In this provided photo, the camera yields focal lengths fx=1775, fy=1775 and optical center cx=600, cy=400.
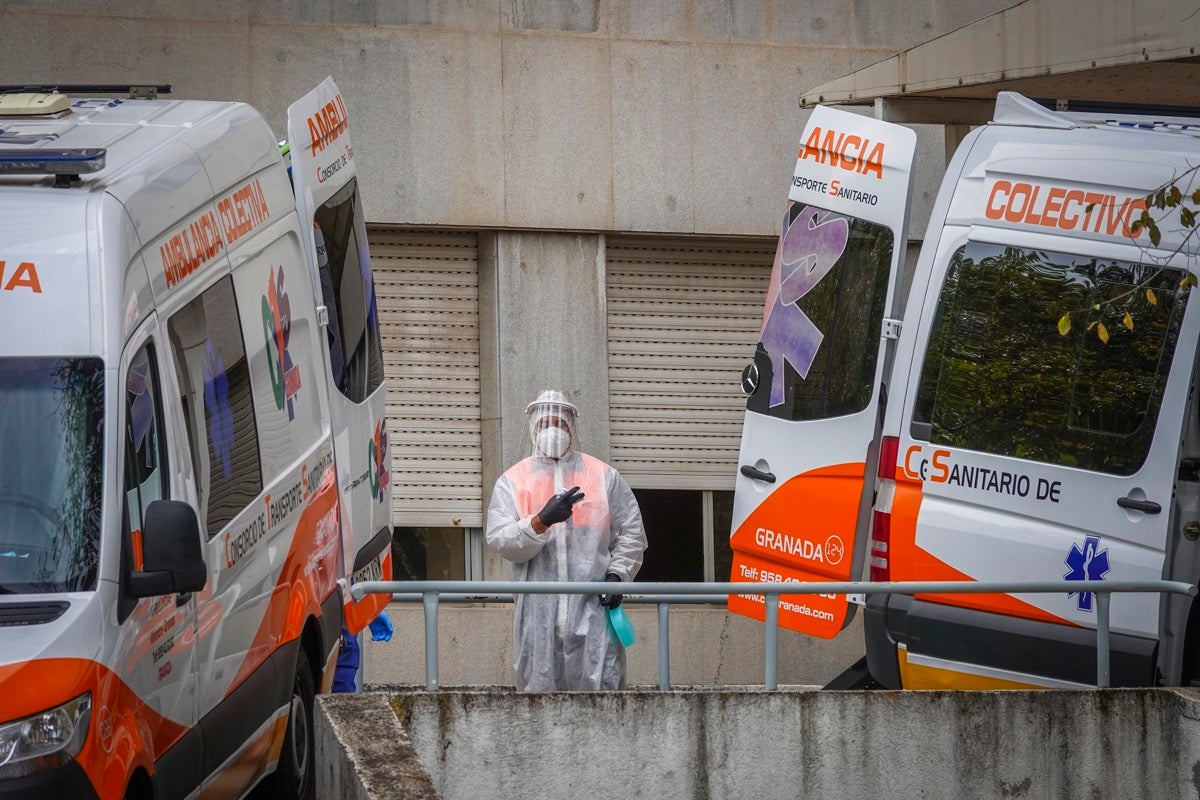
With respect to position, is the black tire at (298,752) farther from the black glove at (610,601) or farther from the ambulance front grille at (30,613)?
the ambulance front grille at (30,613)

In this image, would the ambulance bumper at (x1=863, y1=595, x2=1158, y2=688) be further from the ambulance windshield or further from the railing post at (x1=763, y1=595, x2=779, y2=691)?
the ambulance windshield

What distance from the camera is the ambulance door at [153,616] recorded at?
482cm

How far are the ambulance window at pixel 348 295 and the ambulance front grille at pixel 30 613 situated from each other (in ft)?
10.0

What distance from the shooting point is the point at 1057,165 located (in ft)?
23.9

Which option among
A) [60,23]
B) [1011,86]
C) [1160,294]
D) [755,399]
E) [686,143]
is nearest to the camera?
[1160,294]

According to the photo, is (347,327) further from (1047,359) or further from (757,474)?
(1047,359)

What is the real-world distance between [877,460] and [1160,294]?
53.2 inches

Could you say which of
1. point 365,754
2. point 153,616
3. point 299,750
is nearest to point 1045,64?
point 299,750

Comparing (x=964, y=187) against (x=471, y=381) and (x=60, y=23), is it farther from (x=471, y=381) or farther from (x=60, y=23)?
(x=60, y=23)

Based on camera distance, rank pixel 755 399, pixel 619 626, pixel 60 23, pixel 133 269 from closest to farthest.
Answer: pixel 133 269, pixel 619 626, pixel 755 399, pixel 60 23

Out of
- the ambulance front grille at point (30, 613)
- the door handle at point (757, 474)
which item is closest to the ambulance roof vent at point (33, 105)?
the ambulance front grille at point (30, 613)

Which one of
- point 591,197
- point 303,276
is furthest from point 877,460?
point 591,197

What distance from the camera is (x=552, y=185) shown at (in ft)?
38.5

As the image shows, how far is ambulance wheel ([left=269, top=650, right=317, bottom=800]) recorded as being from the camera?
6578 mm
